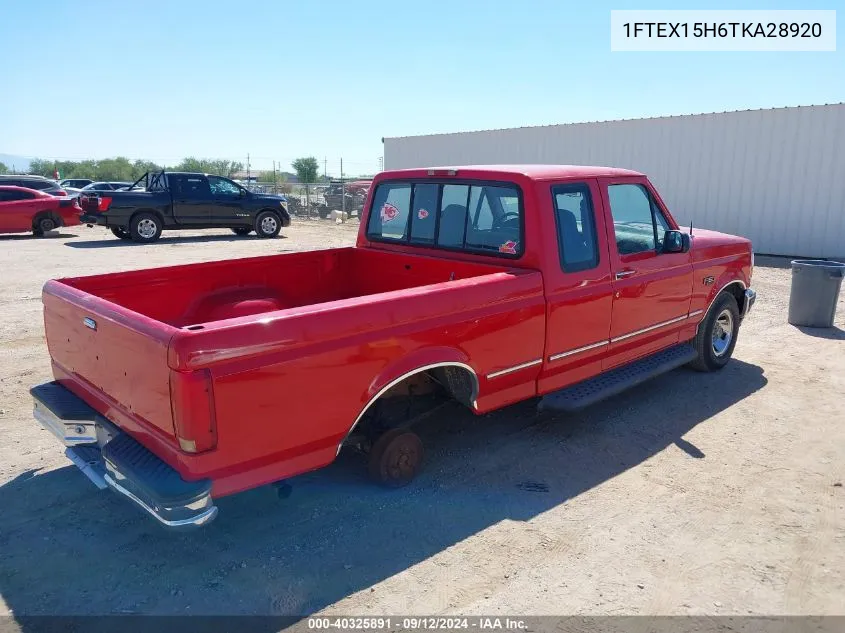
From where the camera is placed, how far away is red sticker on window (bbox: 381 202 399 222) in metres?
5.47

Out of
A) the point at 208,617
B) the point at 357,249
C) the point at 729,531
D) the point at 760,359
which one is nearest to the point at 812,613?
the point at 729,531

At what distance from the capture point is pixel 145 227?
1698 cm

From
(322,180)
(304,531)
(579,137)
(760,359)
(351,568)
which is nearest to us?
(351,568)

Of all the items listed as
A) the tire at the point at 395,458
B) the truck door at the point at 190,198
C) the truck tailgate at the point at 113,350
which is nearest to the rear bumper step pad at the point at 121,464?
the truck tailgate at the point at 113,350

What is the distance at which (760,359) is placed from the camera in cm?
715

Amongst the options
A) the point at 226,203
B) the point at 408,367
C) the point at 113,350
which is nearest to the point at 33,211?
the point at 226,203

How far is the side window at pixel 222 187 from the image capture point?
58.7 feet

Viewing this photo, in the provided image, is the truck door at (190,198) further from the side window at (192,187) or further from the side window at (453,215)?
the side window at (453,215)

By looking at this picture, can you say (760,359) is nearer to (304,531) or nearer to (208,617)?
(304,531)

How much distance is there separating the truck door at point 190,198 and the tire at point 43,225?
409 cm

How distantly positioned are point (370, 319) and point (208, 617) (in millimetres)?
1565

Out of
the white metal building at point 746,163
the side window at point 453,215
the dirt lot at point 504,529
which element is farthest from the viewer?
the white metal building at point 746,163

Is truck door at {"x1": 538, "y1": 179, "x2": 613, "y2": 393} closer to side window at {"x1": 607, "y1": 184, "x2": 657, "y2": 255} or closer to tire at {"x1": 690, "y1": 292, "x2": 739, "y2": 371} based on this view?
side window at {"x1": 607, "y1": 184, "x2": 657, "y2": 255}

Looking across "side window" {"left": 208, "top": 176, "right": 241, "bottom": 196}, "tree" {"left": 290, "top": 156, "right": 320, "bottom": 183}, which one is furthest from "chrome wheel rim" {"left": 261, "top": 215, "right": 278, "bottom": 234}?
"tree" {"left": 290, "top": 156, "right": 320, "bottom": 183}
